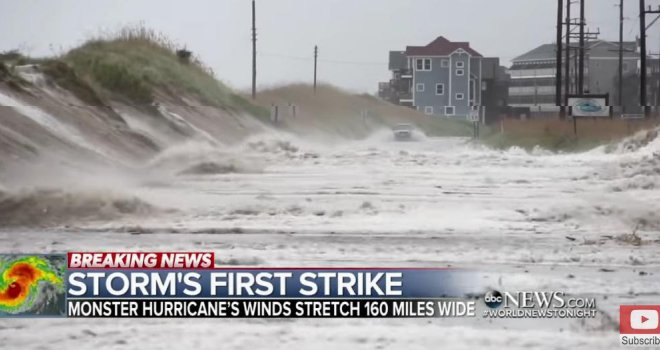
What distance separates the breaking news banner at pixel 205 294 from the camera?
5.71m

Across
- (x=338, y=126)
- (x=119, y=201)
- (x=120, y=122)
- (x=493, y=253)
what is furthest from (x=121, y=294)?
(x=338, y=126)

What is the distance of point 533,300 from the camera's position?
6.20 metres

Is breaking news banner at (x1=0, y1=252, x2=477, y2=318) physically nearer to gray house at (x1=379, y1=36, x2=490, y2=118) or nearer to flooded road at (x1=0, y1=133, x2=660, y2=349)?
flooded road at (x1=0, y1=133, x2=660, y2=349)

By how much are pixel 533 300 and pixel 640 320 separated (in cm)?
72

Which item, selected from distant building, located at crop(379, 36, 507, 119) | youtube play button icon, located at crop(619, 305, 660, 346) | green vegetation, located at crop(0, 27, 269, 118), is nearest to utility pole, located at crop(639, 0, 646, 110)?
green vegetation, located at crop(0, 27, 269, 118)

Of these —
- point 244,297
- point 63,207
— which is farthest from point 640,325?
point 63,207

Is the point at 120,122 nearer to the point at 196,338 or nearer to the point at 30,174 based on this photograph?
the point at 30,174

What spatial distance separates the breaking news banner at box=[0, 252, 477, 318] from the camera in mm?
5711

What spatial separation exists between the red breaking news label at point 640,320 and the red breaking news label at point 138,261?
117 inches

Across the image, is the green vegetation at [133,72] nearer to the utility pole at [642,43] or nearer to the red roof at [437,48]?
the utility pole at [642,43]

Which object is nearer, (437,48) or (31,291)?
(31,291)

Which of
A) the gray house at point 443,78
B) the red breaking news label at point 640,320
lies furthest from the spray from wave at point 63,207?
the gray house at point 443,78

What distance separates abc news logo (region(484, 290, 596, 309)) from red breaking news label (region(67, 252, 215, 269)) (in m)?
2.13

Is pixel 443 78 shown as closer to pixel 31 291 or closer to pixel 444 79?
pixel 444 79
